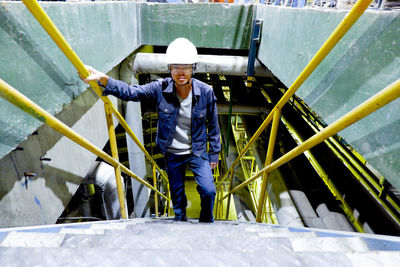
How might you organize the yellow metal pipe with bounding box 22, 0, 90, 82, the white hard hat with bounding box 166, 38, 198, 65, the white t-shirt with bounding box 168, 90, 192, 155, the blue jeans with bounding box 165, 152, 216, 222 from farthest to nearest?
1. the blue jeans with bounding box 165, 152, 216, 222
2. the white t-shirt with bounding box 168, 90, 192, 155
3. the white hard hat with bounding box 166, 38, 198, 65
4. the yellow metal pipe with bounding box 22, 0, 90, 82

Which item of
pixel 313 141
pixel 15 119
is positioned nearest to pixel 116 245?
pixel 15 119

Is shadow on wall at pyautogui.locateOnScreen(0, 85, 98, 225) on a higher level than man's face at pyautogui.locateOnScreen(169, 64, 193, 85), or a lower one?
lower

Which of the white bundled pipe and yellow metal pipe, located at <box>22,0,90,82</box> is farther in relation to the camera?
the white bundled pipe

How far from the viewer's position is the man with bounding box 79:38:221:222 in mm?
2170

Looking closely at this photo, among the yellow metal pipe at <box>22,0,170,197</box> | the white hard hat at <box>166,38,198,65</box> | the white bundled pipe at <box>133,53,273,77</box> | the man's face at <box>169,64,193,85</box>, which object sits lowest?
the white bundled pipe at <box>133,53,273,77</box>

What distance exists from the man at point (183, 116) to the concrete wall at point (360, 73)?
3.29 feet

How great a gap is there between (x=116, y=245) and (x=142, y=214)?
168 inches

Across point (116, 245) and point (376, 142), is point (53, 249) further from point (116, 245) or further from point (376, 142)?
point (376, 142)

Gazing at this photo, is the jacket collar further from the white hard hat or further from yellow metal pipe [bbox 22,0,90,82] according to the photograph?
yellow metal pipe [bbox 22,0,90,82]

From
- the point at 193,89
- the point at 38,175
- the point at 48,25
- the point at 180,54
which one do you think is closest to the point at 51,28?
the point at 48,25

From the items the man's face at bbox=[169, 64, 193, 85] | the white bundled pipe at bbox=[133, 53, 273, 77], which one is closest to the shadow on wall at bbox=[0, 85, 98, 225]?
the man's face at bbox=[169, 64, 193, 85]

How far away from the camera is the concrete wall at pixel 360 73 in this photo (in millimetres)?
1214

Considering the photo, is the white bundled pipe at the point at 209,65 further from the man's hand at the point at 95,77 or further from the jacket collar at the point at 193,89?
the man's hand at the point at 95,77

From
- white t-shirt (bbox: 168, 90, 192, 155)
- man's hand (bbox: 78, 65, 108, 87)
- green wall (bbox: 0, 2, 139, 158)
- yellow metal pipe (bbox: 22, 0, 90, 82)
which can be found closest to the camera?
yellow metal pipe (bbox: 22, 0, 90, 82)
